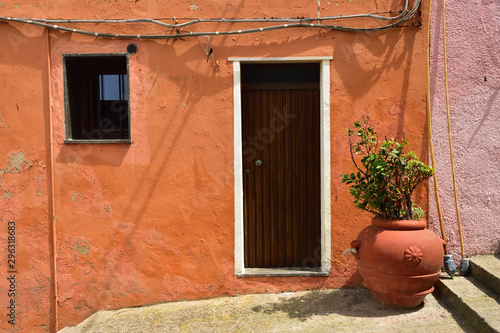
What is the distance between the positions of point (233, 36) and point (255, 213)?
1854 millimetres

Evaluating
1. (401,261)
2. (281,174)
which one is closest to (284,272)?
(281,174)

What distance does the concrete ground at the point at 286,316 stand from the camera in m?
3.47

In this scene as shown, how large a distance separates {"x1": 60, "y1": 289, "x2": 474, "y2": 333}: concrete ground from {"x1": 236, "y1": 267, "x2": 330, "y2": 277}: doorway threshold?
193mm

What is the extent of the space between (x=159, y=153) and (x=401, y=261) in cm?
249

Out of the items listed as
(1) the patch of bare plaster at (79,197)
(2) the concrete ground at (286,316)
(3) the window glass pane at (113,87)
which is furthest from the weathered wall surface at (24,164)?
(2) the concrete ground at (286,316)

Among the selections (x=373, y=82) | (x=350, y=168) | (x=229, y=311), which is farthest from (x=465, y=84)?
(x=229, y=311)

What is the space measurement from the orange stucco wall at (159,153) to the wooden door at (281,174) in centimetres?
27

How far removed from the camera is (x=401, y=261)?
11.2ft

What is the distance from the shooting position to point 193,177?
4.23 meters

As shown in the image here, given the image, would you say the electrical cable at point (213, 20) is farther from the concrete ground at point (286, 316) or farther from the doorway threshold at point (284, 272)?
the concrete ground at point (286, 316)

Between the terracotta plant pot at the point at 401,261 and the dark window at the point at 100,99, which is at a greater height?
the dark window at the point at 100,99

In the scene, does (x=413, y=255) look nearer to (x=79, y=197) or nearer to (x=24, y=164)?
(x=79, y=197)

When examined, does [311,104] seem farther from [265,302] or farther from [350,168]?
[265,302]

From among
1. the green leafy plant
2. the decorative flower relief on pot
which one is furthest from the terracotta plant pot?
the green leafy plant
